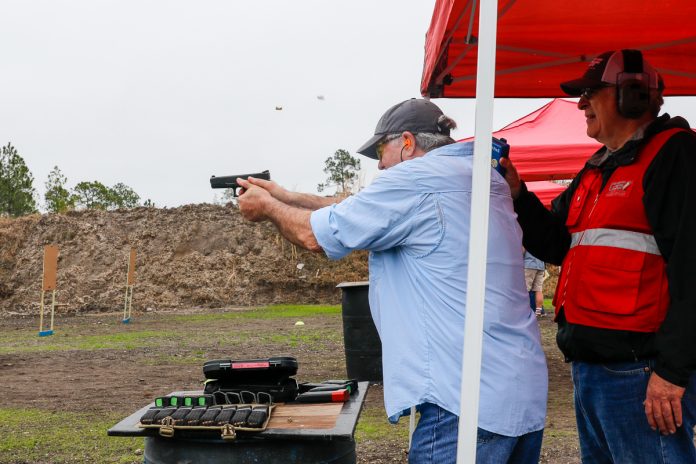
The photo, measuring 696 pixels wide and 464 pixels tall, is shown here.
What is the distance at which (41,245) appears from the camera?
106ft

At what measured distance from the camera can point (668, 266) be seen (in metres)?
2.19

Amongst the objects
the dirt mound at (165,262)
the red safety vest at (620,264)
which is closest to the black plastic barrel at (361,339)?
the red safety vest at (620,264)

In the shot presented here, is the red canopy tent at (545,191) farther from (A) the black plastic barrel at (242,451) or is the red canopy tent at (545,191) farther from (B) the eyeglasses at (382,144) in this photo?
(A) the black plastic barrel at (242,451)

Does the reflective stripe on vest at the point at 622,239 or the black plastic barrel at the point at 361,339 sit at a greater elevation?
the reflective stripe on vest at the point at 622,239

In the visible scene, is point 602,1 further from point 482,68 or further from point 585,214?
point 482,68

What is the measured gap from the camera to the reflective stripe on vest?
2.30m

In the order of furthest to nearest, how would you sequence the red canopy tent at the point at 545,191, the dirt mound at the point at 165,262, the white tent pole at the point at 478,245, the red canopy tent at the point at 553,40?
1. the dirt mound at the point at 165,262
2. the red canopy tent at the point at 545,191
3. the red canopy tent at the point at 553,40
4. the white tent pole at the point at 478,245

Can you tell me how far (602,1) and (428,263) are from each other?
7.22ft

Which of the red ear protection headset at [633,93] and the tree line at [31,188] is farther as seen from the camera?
the tree line at [31,188]

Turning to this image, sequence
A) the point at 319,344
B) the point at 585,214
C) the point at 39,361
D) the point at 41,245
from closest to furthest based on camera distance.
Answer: the point at 585,214, the point at 39,361, the point at 319,344, the point at 41,245

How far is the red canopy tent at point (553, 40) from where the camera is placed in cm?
371

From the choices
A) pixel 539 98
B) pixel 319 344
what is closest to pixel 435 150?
pixel 539 98

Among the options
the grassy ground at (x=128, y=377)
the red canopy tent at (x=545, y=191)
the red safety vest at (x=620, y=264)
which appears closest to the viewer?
the red safety vest at (x=620, y=264)

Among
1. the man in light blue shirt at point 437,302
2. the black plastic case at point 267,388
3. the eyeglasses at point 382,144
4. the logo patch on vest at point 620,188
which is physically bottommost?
the black plastic case at point 267,388
